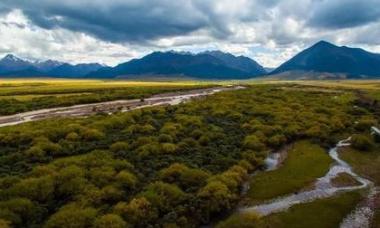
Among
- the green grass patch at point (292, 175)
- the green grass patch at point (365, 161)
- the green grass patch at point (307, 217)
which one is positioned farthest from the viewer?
the green grass patch at point (365, 161)

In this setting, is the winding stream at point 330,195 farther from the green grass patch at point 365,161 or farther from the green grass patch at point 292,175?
the green grass patch at point 365,161

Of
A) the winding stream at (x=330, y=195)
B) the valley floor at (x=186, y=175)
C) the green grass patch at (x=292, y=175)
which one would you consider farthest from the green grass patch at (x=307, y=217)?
the green grass patch at (x=292, y=175)

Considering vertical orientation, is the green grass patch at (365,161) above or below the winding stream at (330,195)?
below

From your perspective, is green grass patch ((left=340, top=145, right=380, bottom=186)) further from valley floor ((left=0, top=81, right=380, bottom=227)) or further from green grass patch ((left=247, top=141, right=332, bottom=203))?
green grass patch ((left=247, top=141, right=332, bottom=203))

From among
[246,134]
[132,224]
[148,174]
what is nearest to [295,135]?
[246,134]

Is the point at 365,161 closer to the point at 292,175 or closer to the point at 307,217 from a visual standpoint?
the point at 292,175

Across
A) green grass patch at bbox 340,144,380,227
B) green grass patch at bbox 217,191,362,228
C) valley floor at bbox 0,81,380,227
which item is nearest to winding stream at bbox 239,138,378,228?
valley floor at bbox 0,81,380,227
